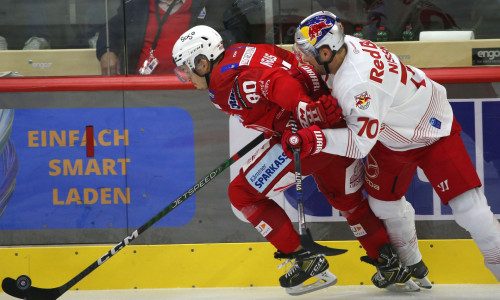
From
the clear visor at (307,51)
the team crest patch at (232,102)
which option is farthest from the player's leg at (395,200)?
the team crest patch at (232,102)

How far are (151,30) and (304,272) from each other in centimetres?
172

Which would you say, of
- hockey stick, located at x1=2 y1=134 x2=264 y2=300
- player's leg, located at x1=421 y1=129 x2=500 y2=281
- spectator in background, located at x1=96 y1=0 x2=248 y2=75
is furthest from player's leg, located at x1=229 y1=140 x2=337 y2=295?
spectator in background, located at x1=96 y1=0 x2=248 y2=75

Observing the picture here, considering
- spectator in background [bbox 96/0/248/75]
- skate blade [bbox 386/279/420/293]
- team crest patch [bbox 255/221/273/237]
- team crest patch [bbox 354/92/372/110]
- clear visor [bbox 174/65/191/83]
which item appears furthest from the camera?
spectator in background [bbox 96/0/248/75]

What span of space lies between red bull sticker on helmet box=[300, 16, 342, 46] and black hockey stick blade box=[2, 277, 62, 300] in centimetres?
187

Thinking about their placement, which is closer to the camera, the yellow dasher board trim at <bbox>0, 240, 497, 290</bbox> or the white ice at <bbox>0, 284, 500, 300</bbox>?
the white ice at <bbox>0, 284, 500, 300</bbox>

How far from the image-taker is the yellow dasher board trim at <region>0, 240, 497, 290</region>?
4348 millimetres

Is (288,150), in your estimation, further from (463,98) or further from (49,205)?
(49,205)

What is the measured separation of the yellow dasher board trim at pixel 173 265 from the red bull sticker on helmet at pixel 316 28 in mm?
1377

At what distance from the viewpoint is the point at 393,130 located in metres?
3.68

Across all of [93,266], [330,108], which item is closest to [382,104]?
[330,108]

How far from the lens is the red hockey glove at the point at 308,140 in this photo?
11.3 feet

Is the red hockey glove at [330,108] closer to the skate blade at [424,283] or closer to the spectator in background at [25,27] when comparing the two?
the skate blade at [424,283]

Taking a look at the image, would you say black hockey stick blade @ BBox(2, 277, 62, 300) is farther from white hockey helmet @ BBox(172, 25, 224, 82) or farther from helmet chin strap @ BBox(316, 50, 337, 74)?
helmet chin strap @ BBox(316, 50, 337, 74)

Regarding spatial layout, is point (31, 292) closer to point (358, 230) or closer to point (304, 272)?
point (304, 272)
